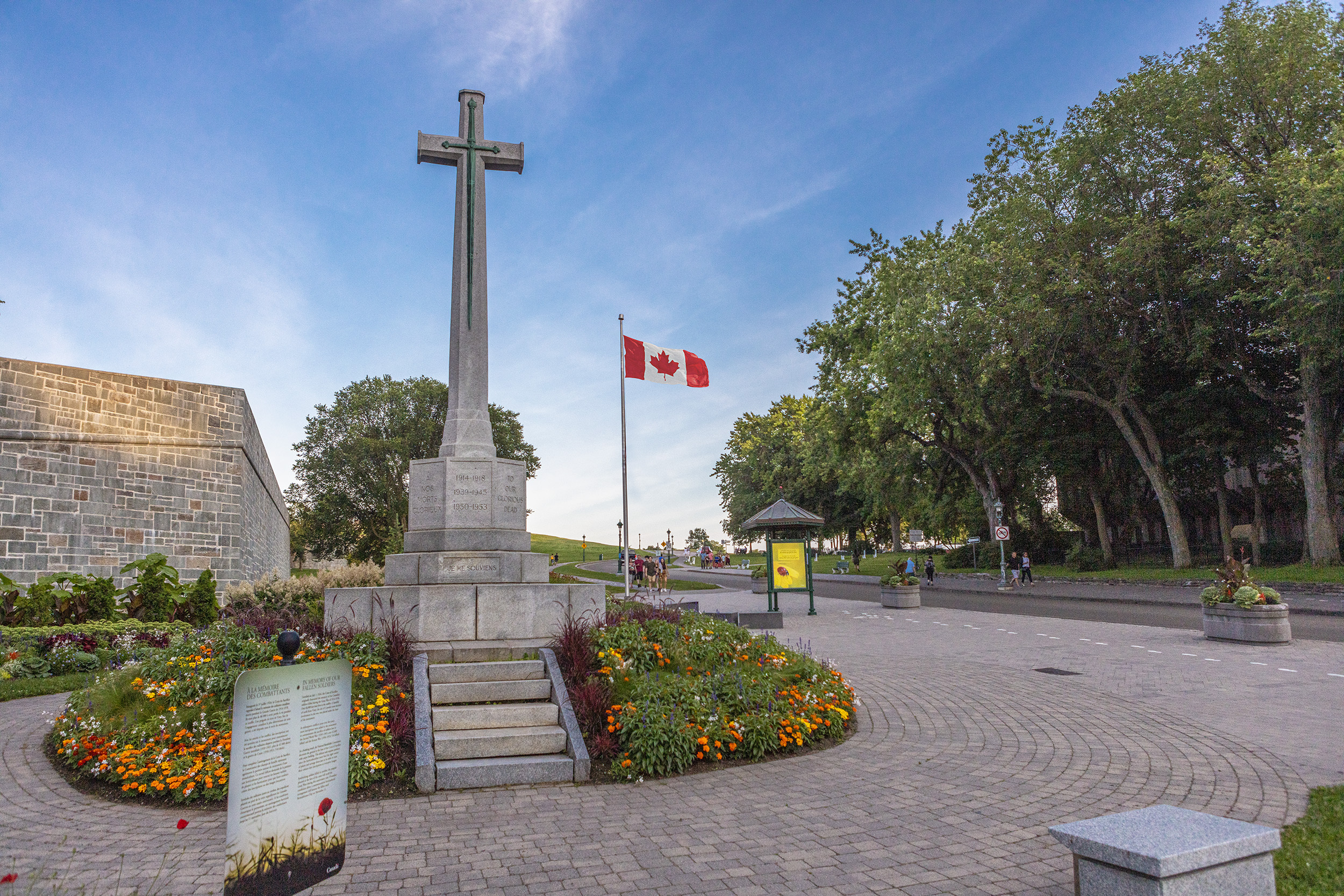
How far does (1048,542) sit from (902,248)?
63.7ft

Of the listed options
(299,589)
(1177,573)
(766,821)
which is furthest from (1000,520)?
(766,821)

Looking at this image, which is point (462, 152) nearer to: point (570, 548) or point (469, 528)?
point (469, 528)

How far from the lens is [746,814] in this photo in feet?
17.6

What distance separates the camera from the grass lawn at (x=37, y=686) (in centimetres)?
1005

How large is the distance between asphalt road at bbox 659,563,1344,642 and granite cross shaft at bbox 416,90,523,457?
594 inches

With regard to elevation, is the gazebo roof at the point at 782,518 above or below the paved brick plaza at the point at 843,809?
above

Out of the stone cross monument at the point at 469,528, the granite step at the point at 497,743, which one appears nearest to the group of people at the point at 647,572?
the stone cross monument at the point at 469,528

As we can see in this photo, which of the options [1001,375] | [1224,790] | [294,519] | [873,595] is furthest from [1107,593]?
[294,519]

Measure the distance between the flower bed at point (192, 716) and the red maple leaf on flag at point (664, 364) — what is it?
11.8 metres

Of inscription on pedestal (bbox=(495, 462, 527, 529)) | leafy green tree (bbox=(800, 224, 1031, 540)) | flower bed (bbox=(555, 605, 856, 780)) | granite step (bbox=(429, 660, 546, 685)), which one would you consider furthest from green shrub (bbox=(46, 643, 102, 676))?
leafy green tree (bbox=(800, 224, 1031, 540))

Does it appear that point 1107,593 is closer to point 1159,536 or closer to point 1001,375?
point 1001,375

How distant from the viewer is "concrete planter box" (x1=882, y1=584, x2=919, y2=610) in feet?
78.0

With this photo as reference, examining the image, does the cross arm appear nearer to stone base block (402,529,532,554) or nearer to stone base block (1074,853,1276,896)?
stone base block (402,529,532,554)

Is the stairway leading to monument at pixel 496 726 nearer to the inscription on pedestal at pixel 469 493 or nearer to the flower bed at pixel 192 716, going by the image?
the flower bed at pixel 192 716
